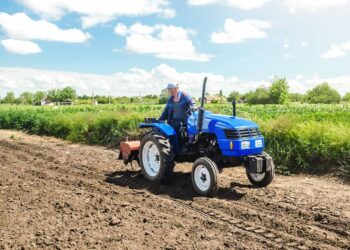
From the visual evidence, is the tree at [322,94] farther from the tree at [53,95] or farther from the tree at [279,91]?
the tree at [53,95]

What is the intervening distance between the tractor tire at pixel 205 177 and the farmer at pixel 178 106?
0.94 meters

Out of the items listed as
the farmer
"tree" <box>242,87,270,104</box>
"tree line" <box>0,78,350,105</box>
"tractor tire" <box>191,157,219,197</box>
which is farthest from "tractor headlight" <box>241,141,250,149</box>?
"tree" <box>242,87,270,104</box>

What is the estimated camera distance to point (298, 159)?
29.6 ft

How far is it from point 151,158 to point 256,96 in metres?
64.2

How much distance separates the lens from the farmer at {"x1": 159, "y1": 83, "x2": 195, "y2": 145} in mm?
7296

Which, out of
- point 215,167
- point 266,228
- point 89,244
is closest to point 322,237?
point 266,228

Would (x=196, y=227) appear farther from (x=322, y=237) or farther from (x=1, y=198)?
(x=1, y=198)

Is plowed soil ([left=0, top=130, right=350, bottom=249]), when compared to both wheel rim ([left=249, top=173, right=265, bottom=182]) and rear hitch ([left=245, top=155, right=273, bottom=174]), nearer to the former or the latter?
wheel rim ([left=249, top=173, right=265, bottom=182])

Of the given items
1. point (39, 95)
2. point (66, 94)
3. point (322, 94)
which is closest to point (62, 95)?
point (66, 94)

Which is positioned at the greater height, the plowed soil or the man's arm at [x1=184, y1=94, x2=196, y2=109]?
the man's arm at [x1=184, y1=94, x2=196, y2=109]

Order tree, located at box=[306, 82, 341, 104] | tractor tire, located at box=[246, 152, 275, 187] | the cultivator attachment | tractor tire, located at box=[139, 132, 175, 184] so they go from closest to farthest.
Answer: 1. tractor tire, located at box=[246, 152, 275, 187]
2. tractor tire, located at box=[139, 132, 175, 184]
3. the cultivator attachment
4. tree, located at box=[306, 82, 341, 104]

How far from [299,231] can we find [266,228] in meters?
0.39

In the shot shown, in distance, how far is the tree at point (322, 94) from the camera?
77.8 metres

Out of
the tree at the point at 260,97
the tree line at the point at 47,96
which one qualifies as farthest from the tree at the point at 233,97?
the tree line at the point at 47,96
